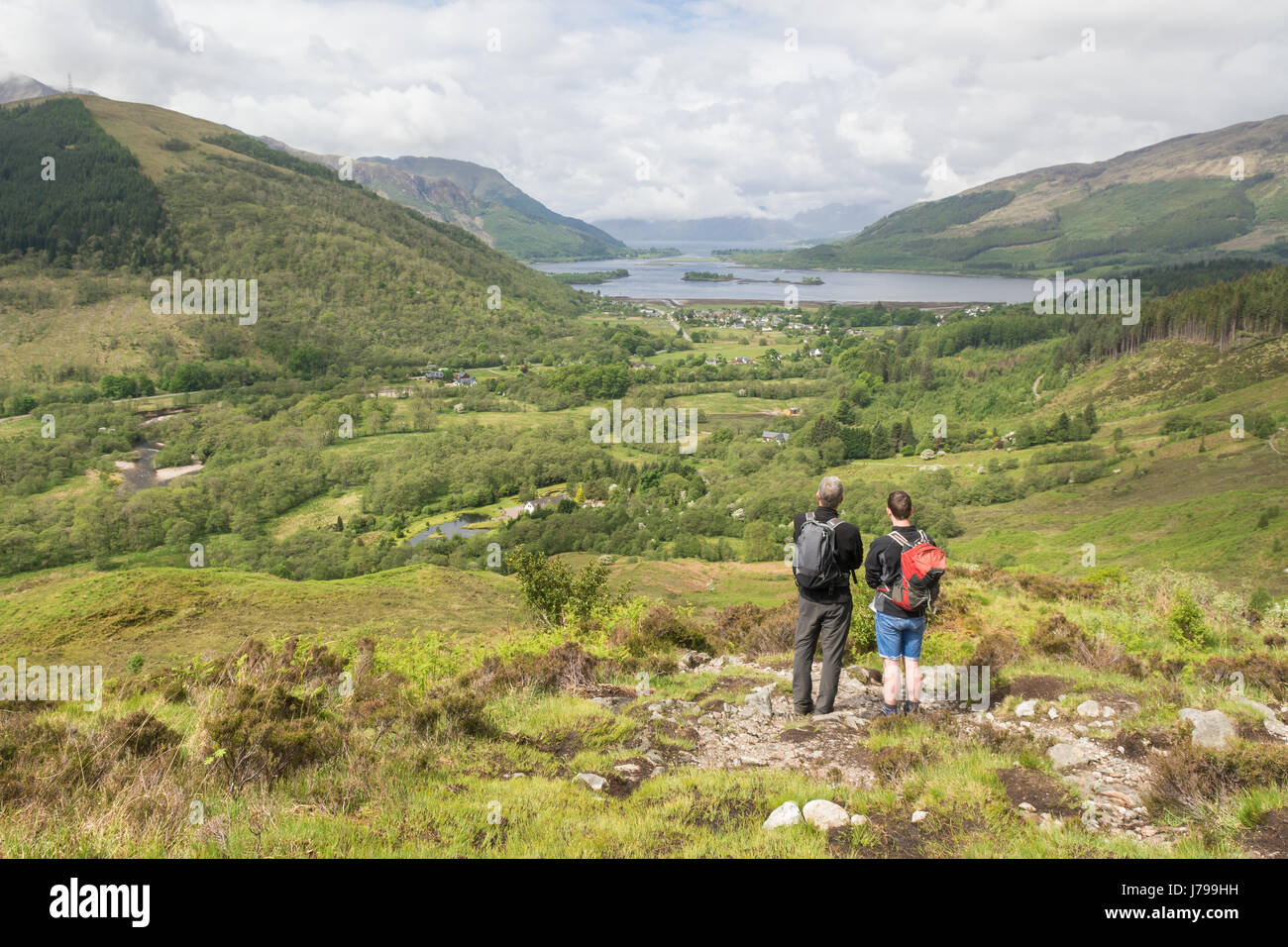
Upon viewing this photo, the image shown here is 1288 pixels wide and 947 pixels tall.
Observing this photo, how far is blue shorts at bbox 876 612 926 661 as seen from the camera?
7.78m

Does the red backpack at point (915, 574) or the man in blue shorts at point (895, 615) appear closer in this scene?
the red backpack at point (915, 574)

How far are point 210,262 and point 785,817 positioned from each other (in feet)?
595

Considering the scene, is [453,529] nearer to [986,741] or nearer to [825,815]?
[986,741]

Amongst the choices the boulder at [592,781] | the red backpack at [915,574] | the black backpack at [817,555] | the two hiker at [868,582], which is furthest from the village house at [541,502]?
the boulder at [592,781]

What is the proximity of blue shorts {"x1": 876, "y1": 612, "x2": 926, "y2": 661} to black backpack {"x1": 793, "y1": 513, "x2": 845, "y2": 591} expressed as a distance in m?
0.75

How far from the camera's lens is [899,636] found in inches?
309

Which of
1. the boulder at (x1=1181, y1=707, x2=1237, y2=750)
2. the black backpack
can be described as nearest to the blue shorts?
the black backpack

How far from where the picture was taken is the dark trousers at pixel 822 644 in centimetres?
802

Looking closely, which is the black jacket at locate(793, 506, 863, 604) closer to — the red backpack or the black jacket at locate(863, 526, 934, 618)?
the black jacket at locate(863, 526, 934, 618)

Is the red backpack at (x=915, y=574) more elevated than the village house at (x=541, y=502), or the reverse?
the red backpack at (x=915, y=574)

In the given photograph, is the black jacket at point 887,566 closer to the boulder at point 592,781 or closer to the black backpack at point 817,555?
the black backpack at point 817,555

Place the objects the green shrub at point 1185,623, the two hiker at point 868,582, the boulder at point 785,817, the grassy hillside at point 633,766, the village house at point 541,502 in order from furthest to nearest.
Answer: the village house at point 541,502 → the green shrub at point 1185,623 → the two hiker at point 868,582 → the boulder at point 785,817 → the grassy hillside at point 633,766

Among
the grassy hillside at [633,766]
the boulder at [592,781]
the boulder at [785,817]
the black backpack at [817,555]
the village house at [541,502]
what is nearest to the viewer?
the grassy hillside at [633,766]

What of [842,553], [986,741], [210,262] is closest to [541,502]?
[842,553]
